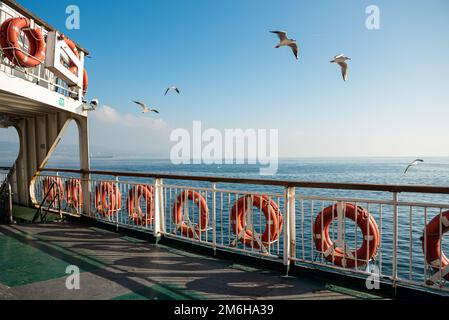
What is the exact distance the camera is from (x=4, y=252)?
14.0 ft

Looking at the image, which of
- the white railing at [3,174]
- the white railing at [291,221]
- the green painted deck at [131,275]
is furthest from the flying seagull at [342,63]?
the white railing at [3,174]

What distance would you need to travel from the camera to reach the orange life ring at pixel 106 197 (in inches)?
235

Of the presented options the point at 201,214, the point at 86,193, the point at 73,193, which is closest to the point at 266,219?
the point at 201,214

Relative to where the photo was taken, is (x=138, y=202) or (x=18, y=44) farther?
(x=138, y=202)

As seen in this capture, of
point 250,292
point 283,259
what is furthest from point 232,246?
point 250,292

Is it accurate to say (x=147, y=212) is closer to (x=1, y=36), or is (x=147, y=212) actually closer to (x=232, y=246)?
(x=232, y=246)

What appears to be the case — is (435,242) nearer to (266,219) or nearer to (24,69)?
(266,219)

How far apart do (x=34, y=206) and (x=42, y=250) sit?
4.45 metres

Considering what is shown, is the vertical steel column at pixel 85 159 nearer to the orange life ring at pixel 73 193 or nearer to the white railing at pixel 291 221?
the white railing at pixel 291 221

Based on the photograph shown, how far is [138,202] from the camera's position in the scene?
17.8 feet

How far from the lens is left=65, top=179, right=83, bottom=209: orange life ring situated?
22.0 ft

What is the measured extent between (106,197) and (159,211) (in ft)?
6.34

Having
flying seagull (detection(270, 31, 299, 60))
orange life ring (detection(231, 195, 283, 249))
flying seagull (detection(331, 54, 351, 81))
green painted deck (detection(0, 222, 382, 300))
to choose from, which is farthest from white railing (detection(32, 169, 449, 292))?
flying seagull (detection(270, 31, 299, 60))
